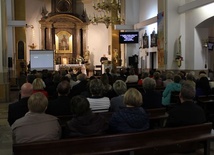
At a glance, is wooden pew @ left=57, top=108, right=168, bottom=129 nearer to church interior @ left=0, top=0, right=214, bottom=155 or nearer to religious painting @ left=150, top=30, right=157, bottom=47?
church interior @ left=0, top=0, right=214, bottom=155

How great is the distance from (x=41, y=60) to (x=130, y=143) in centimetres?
987

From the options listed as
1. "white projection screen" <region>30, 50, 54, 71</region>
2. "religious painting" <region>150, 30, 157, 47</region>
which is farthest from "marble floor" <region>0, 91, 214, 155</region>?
"religious painting" <region>150, 30, 157, 47</region>

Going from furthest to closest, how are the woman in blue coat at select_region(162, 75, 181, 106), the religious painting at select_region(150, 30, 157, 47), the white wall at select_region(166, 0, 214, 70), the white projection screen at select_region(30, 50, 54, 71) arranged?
the religious painting at select_region(150, 30, 157, 47) < the white projection screen at select_region(30, 50, 54, 71) < the white wall at select_region(166, 0, 214, 70) < the woman in blue coat at select_region(162, 75, 181, 106)

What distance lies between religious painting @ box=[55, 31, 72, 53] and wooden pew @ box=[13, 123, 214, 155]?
63.0 feet

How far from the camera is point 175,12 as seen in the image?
38.5ft

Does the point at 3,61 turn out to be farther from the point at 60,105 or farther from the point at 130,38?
the point at 130,38

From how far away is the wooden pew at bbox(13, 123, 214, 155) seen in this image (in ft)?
8.41

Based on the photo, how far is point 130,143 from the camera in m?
2.90

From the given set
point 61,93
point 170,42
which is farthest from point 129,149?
point 170,42

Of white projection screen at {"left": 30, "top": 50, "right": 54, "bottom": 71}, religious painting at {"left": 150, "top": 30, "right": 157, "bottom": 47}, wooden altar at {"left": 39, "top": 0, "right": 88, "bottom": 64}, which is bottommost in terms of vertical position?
white projection screen at {"left": 30, "top": 50, "right": 54, "bottom": 71}

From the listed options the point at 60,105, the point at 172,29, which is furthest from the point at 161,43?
the point at 60,105

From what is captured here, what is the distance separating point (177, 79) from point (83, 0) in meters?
17.9

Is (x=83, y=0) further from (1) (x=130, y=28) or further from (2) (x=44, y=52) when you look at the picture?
(2) (x=44, y=52)

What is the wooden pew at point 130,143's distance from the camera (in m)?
2.56
